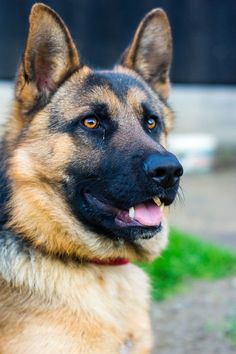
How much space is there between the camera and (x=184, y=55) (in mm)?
9820

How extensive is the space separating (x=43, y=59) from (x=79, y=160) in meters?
0.69

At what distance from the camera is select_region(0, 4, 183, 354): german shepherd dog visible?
369 centimetres

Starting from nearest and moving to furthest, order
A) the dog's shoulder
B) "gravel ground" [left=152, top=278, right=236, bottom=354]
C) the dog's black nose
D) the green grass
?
the dog's black nose
the dog's shoulder
"gravel ground" [left=152, top=278, right=236, bottom=354]
the green grass

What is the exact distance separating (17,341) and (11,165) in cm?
99

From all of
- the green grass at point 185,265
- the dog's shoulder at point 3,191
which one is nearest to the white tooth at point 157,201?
the dog's shoulder at point 3,191

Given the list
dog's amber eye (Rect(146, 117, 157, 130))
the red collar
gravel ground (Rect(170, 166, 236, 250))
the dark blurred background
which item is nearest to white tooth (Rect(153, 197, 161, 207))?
the red collar

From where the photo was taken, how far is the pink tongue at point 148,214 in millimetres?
3803

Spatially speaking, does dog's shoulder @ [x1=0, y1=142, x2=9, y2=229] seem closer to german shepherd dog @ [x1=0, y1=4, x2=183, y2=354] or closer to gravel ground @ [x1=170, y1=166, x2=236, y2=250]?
german shepherd dog @ [x1=0, y1=4, x2=183, y2=354]

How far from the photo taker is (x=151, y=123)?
4266 mm

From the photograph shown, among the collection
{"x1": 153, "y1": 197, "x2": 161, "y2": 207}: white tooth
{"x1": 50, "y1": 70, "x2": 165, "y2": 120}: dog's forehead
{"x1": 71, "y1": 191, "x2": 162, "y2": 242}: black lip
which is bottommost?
{"x1": 71, "y1": 191, "x2": 162, "y2": 242}: black lip

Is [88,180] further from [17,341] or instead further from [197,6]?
[197,6]

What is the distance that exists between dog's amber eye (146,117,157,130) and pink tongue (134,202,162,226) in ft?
1.99

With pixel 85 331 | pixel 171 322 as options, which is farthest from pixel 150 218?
pixel 171 322

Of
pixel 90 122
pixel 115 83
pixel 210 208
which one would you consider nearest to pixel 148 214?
pixel 90 122
